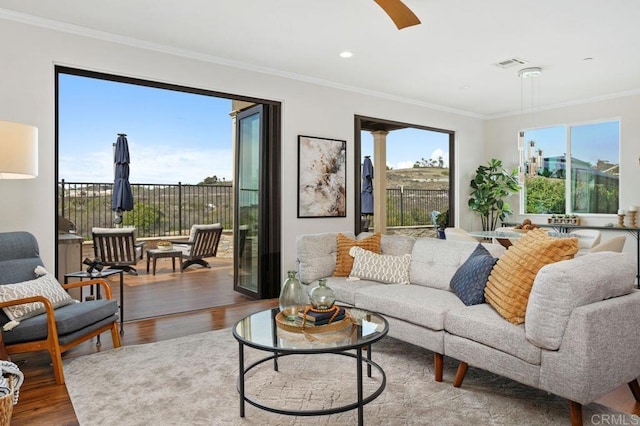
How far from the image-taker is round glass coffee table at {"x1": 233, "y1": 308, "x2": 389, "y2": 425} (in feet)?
6.96

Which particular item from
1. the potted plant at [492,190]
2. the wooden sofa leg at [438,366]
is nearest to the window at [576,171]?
the potted plant at [492,190]

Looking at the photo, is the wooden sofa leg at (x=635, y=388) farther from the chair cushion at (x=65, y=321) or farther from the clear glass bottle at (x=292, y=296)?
the chair cushion at (x=65, y=321)

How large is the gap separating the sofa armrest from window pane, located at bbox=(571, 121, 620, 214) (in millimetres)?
5146

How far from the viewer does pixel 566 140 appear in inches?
278

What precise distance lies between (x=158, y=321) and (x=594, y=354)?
12.3ft

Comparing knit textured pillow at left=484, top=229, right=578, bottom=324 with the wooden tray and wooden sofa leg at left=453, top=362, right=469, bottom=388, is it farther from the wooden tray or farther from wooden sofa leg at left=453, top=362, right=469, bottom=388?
the wooden tray

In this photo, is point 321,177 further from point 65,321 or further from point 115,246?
point 65,321

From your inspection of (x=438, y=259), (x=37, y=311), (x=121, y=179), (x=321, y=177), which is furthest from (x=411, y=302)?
(x=121, y=179)

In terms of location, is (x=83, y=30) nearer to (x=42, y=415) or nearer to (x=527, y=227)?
(x=42, y=415)

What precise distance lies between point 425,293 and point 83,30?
3824 millimetres

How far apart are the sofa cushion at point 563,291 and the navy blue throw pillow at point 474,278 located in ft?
1.94

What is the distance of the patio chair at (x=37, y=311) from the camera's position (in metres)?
2.83

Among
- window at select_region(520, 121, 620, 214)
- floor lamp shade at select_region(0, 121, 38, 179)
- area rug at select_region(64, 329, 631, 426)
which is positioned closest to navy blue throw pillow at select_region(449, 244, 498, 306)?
area rug at select_region(64, 329, 631, 426)

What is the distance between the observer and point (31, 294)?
3004 mm
